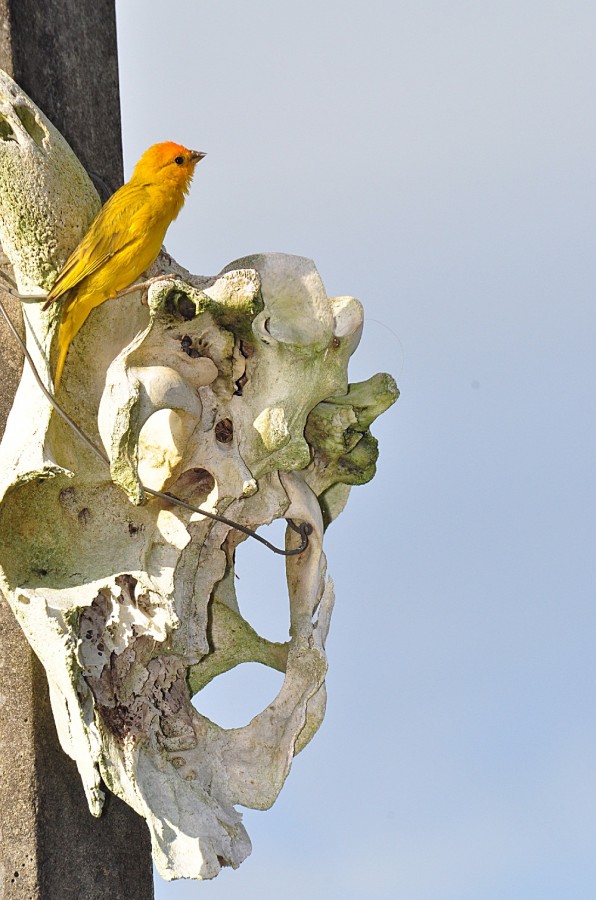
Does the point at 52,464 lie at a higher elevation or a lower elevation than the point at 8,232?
lower

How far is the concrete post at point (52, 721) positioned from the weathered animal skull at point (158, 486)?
0.56 ft

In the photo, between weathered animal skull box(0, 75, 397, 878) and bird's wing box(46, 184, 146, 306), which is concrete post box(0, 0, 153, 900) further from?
bird's wing box(46, 184, 146, 306)

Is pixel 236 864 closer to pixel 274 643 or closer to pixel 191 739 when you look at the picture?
pixel 191 739

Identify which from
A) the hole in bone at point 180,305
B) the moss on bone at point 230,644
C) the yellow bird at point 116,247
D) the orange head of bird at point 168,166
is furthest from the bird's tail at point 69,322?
the moss on bone at point 230,644

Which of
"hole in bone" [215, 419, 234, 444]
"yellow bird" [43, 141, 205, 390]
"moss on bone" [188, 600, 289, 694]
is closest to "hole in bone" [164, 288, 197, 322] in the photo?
"yellow bird" [43, 141, 205, 390]

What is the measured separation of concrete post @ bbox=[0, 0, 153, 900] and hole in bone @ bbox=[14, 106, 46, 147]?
0.17 m

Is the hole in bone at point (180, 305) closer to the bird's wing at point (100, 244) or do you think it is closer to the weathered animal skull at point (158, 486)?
the weathered animal skull at point (158, 486)

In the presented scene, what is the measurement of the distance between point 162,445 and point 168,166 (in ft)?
2.00

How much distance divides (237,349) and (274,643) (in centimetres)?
75

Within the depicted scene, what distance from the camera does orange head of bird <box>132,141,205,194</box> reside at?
3006mm

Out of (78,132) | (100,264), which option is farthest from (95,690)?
(78,132)

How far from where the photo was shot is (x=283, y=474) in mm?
3141

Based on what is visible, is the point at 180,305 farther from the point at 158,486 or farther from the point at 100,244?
the point at 158,486

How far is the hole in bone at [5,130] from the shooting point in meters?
2.98
